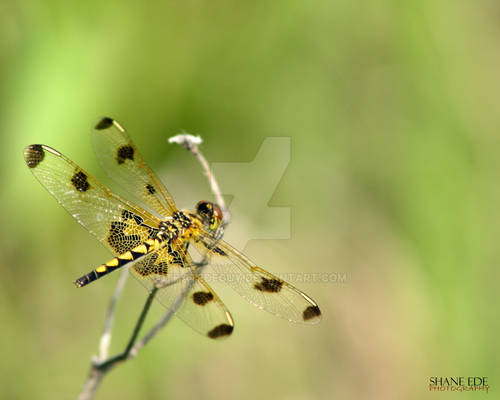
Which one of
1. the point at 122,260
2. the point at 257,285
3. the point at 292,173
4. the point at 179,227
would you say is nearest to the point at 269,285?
the point at 257,285

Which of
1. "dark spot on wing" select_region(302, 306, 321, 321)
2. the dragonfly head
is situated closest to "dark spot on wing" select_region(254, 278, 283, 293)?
"dark spot on wing" select_region(302, 306, 321, 321)

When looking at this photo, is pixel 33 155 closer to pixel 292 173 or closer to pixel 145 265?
pixel 145 265

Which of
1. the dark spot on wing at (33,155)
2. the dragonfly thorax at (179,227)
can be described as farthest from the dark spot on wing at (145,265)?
the dark spot on wing at (33,155)

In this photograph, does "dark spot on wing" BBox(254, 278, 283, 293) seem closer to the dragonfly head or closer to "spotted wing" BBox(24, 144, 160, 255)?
the dragonfly head

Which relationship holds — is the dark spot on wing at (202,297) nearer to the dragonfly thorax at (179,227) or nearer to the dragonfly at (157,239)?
the dragonfly at (157,239)

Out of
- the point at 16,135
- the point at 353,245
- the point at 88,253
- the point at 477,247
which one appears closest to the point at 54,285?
the point at 88,253

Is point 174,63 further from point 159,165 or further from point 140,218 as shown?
point 140,218
